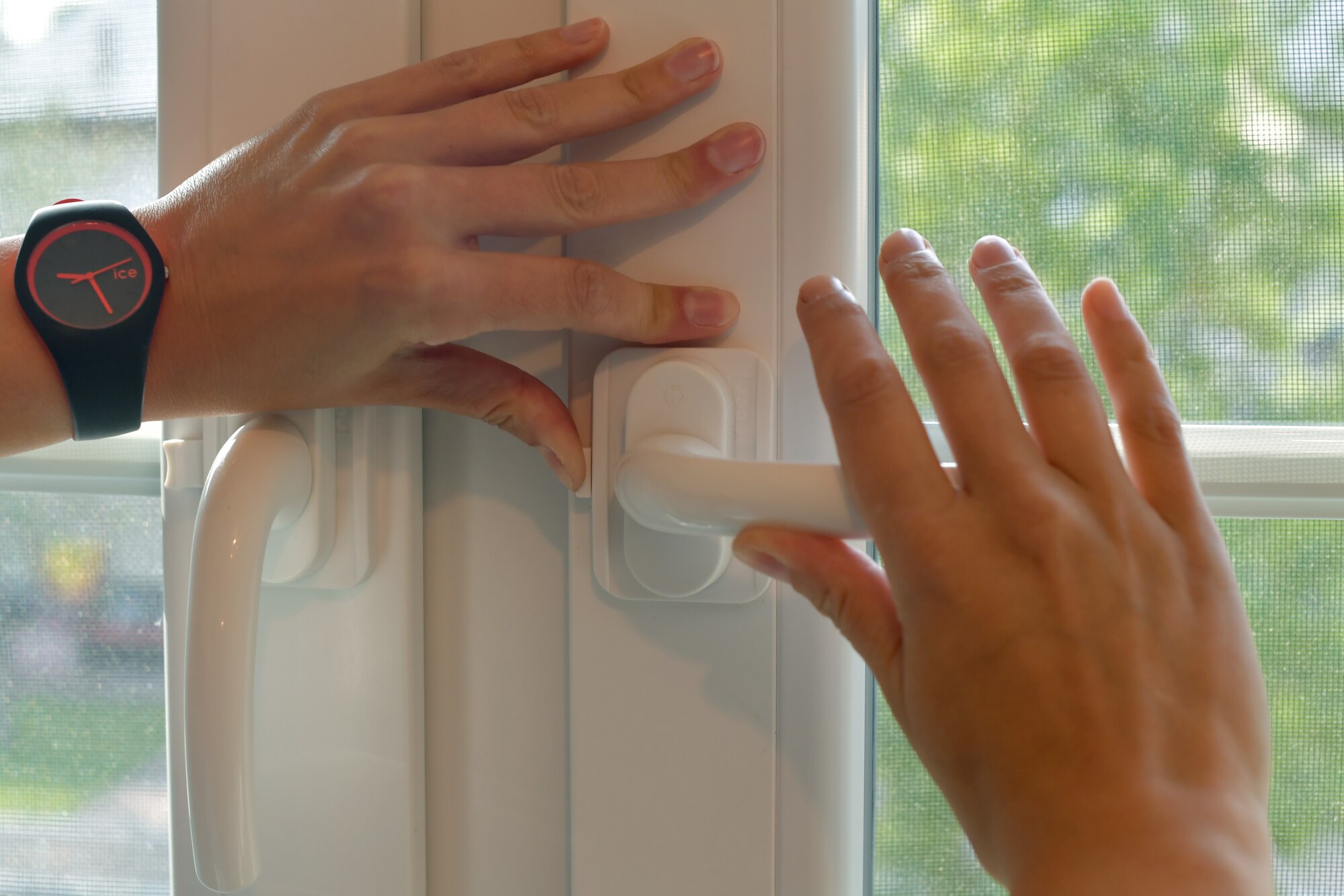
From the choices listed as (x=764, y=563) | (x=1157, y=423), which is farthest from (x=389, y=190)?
(x=1157, y=423)

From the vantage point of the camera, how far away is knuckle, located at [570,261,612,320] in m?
0.42

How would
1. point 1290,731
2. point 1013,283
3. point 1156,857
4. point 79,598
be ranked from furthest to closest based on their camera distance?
point 79,598, point 1290,731, point 1013,283, point 1156,857

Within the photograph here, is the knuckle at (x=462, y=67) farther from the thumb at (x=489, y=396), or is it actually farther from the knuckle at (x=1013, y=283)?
the knuckle at (x=1013, y=283)

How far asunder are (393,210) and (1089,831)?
37 cm

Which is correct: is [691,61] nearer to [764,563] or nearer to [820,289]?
[820,289]

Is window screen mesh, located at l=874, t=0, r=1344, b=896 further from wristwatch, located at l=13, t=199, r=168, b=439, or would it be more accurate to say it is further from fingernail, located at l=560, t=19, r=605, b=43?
Result: wristwatch, located at l=13, t=199, r=168, b=439

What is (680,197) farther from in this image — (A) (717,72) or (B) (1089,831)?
(B) (1089,831)

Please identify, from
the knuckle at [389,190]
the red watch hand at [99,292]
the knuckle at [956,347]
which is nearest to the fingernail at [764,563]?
the knuckle at [956,347]

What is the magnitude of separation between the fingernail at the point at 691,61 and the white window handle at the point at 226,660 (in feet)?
0.92

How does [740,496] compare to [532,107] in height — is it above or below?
below

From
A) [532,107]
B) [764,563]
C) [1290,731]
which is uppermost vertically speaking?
[532,107]

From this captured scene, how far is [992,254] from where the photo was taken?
1.33ft

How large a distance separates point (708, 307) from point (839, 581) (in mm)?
152

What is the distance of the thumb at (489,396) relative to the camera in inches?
17.9
